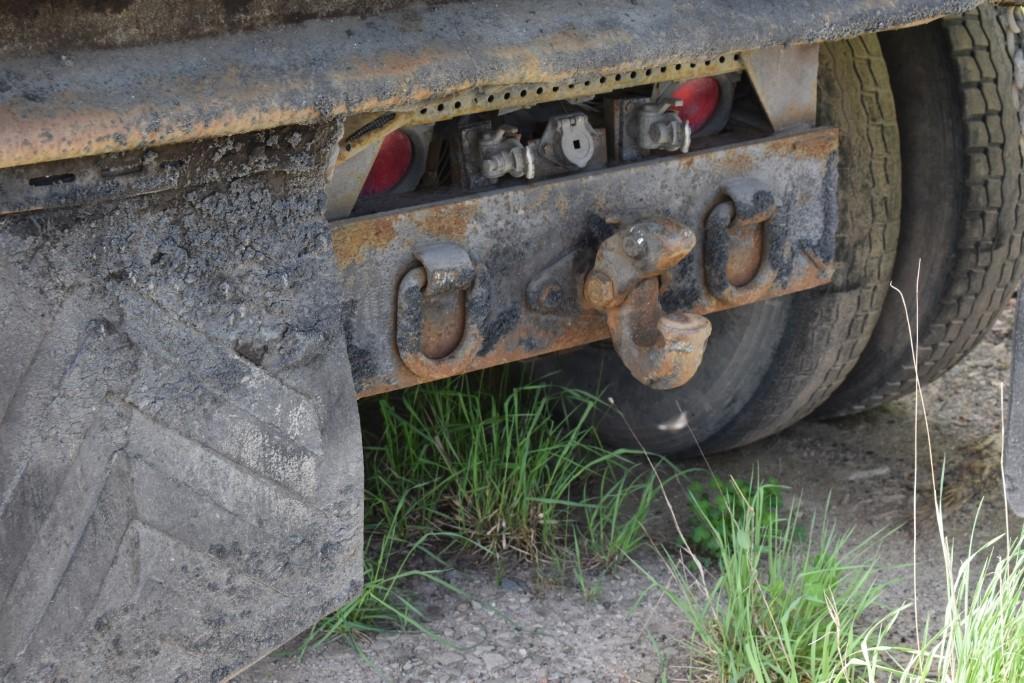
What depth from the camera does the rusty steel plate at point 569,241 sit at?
179 centimetres

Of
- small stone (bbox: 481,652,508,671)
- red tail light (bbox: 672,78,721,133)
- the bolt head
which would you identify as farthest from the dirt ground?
red tail light (bbox: 672,78,721,133)

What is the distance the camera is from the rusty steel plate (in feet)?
5.88

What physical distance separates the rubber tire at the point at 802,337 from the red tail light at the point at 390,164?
29.4 inches

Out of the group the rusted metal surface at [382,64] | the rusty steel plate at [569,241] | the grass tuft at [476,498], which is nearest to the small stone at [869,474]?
the grass tuft at [476,498]

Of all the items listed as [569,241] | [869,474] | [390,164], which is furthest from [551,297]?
[869,474]

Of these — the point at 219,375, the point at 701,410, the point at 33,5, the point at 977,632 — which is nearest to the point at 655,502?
the point at 701,410

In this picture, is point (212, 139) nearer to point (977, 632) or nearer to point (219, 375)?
point (219, 375)

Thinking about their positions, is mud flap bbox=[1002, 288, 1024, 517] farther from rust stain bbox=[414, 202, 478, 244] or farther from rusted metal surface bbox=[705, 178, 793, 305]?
rust stain bbox=[414, 202, 478, 244]

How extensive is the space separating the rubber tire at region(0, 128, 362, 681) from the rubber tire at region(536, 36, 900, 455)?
1.07 m

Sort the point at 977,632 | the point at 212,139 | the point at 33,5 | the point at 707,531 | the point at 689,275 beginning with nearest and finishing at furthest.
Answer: the point at 33,5 → the point at 212,139 → the point at 977,632 → the point at 689,275 → the point at 707,531

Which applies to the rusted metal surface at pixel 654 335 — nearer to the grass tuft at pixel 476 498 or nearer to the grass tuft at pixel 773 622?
the grass tuft at pixel 773 622

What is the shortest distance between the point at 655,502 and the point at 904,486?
1.73 feet

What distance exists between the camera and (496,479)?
2482 millimetres

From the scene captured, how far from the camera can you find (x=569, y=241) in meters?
1.95
